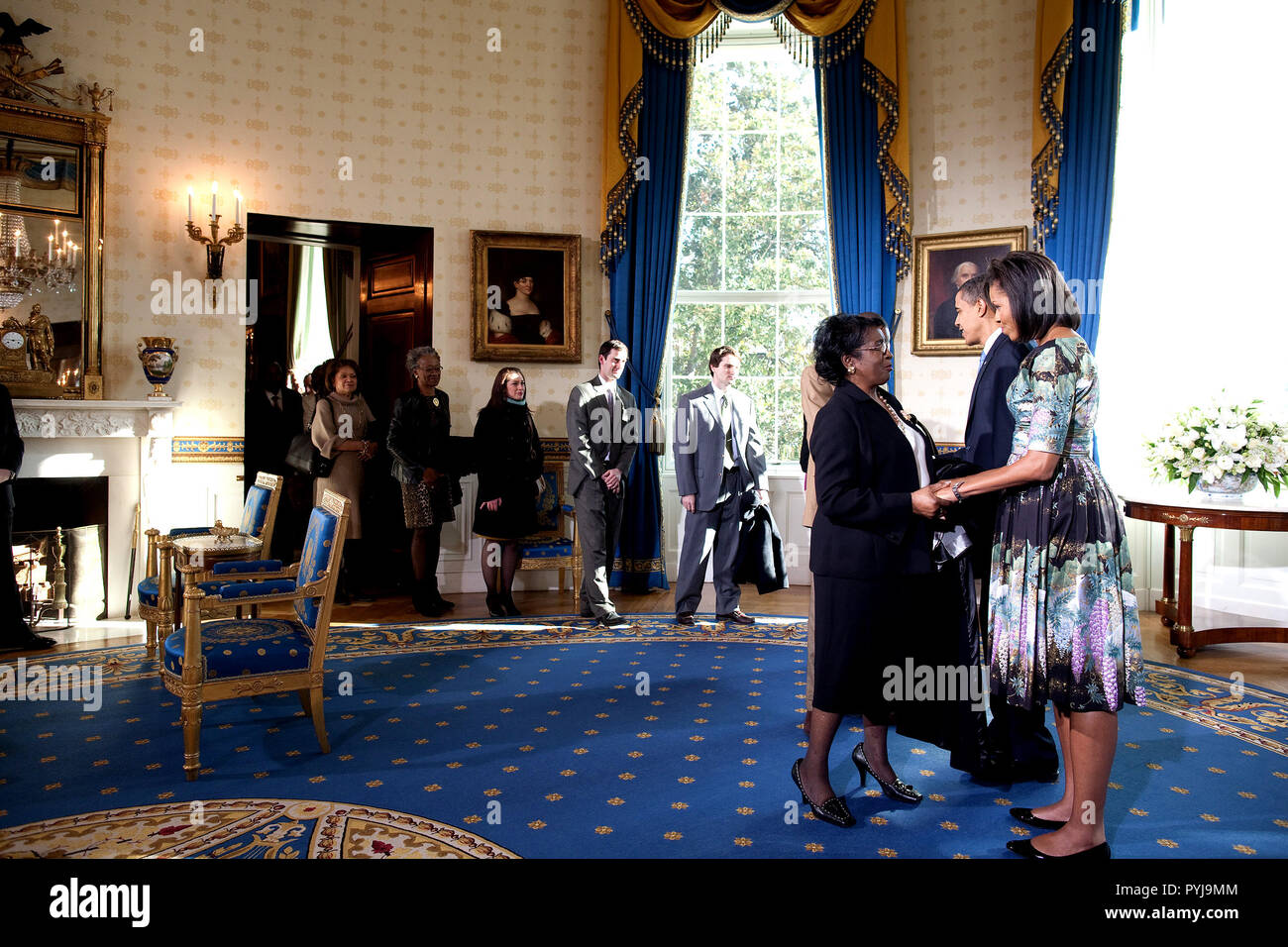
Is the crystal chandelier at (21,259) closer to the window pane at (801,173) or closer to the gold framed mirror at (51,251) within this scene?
the gold framed mirror at (51,251)

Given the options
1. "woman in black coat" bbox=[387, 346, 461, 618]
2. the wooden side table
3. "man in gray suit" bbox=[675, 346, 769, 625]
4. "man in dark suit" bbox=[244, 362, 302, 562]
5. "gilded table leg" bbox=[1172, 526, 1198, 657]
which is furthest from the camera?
"man in dark suit" bbox=[244, 362, 302, 562]

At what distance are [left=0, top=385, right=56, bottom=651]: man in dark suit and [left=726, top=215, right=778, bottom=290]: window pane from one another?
194 inches

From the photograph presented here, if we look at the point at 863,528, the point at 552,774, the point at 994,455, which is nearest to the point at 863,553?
the point at 863,528

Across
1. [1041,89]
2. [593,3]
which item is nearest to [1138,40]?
[1041,89]

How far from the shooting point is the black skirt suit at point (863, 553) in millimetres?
2730

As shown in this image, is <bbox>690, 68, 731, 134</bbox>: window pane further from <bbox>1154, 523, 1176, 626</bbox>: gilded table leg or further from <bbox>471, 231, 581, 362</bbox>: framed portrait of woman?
<bbox>1154, 523, 1176, 626</bbox>: gilded table leg

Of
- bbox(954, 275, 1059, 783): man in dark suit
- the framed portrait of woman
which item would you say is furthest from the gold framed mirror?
bbox(954, 275, 1059, 783): man in dark suit

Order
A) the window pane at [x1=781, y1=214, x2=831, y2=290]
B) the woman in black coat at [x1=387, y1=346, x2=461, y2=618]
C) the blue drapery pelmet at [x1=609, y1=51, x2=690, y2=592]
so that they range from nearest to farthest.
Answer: the woman in black coat at [x1=387, y1=346, x2=461, y2=618], the blue drapery pelmet at [x1=609, y1=51, x2=690, y2=592], the window pane at [x1=781, y1=214, x2=831, y2=290]

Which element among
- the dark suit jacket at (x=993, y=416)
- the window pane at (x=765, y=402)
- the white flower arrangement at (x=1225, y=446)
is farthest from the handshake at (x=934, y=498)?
the window pane at (x=765, y=402)

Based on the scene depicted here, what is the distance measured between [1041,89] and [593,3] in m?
3.37

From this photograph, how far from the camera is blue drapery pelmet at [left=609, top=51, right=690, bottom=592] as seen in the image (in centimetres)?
727

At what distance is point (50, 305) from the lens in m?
6.01

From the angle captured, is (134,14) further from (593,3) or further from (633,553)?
(633,553)
